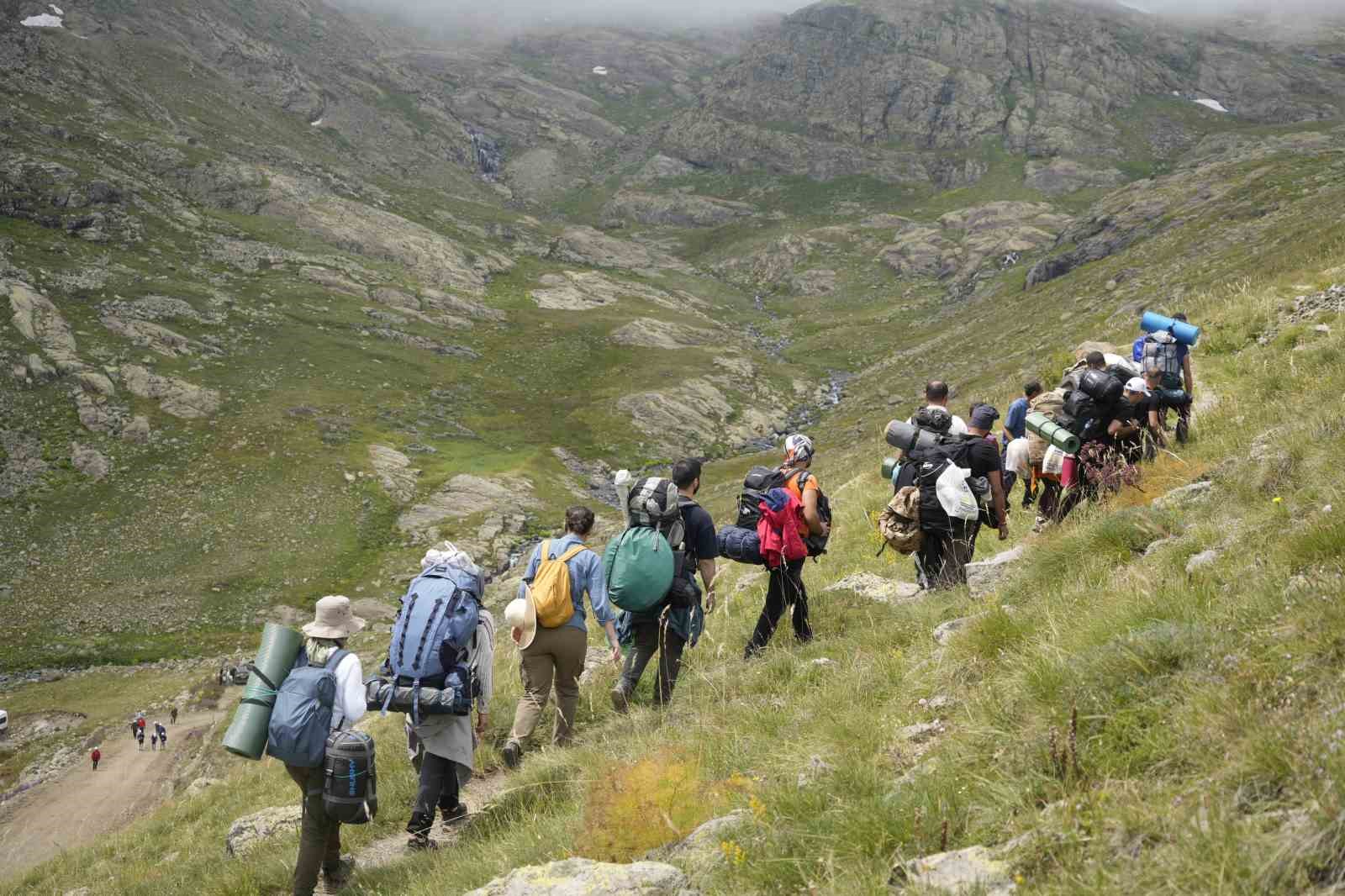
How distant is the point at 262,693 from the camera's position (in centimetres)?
613

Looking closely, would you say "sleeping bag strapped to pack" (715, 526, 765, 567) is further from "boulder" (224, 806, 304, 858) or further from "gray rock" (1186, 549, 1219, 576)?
"boulder" (224, 806, 304, 858)

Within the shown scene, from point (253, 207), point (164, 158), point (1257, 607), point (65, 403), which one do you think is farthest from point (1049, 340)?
point (164, 158)

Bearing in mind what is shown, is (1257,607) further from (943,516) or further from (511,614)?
(511,614)

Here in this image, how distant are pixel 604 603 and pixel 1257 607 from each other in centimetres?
555

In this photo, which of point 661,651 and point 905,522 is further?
point 905,522

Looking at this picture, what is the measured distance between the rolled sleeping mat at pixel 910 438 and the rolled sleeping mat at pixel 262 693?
6466 mm

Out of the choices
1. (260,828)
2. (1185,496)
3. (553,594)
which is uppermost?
(1185,496)

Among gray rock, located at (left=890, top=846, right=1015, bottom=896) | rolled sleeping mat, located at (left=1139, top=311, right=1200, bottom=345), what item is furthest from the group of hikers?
gray rock, located at (left=890, top=846, right=1015, bottom=896)

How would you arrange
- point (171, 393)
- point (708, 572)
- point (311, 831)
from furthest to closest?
point (171, 393) < point (708, 572) < point (311, 831)

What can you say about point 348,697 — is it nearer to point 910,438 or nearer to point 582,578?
point 582,578

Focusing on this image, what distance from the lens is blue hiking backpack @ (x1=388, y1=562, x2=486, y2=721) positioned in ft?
21.6

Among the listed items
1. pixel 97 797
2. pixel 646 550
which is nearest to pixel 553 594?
pixel 646 550

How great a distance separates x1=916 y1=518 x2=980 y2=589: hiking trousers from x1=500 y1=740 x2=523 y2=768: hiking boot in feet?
16.8

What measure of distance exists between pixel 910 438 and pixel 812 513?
5.15 ft
